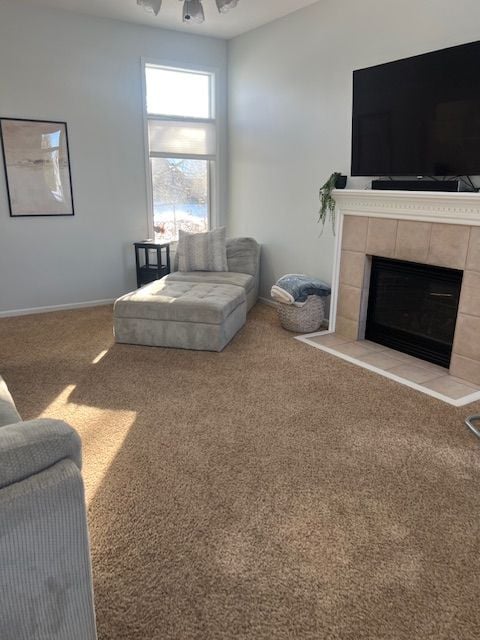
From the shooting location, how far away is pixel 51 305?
4930mm

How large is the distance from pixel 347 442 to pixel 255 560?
0.94 metres

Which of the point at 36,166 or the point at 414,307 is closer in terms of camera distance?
the point at 414,307

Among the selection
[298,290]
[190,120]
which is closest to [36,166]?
[190,120]

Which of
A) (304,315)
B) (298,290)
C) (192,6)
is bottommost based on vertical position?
(304,315)

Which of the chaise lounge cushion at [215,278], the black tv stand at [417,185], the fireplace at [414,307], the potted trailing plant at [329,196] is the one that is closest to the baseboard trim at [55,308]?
the chaise lounge cushion at [215,278]

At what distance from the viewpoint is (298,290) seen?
13.5 ft

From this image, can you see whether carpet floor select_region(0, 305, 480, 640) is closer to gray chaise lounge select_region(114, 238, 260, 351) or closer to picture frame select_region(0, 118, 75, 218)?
gray chaise lounge select_region(114, 238, 260, 351)

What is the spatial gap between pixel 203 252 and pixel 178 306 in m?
1.31

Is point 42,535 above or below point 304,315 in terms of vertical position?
above

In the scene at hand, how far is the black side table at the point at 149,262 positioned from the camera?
5020 millimetres

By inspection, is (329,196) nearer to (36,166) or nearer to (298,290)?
(298,290)

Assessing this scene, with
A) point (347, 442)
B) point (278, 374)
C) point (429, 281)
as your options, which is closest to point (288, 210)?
point (429, 281)

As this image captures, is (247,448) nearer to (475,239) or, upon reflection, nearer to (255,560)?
(255,560)

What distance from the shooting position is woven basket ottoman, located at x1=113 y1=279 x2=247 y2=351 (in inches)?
143
